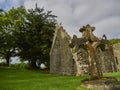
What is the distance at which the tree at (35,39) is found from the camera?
47.7 m

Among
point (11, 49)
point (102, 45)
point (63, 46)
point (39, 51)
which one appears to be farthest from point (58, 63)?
point (102, 45)

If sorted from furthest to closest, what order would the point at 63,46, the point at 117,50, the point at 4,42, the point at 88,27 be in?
the point at 4,42 < the point at 117,50 < the point at 63,46 < the point at 88,27

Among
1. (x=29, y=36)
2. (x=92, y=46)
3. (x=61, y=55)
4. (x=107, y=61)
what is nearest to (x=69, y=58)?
(x=61, y=55)

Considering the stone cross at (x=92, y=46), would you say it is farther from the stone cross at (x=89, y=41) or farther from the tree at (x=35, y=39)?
the tree at (x=35, y=39)

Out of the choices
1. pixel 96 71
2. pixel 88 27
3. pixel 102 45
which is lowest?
pixel 96 71

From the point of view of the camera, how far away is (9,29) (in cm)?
5316

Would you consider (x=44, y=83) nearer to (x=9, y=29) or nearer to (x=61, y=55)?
(x=61, y=55)

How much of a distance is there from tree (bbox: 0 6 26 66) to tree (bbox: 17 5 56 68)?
1587 mm

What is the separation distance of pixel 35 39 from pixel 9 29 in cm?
765

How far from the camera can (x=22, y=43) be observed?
161ft

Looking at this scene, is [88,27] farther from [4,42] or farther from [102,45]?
[4,42]

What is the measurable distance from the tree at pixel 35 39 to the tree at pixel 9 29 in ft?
5.21

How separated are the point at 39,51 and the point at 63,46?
383 inches

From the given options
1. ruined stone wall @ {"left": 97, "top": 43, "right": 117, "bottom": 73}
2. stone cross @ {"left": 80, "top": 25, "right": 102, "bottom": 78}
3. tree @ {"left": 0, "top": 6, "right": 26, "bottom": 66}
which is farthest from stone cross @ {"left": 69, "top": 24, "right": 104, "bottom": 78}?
tree @ {"left": 0, "top": 6, "right": 26, "bottom": 66}
